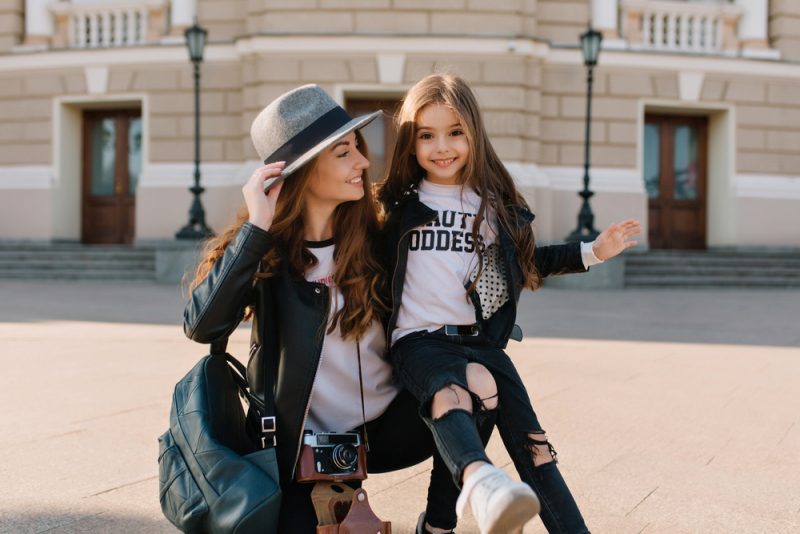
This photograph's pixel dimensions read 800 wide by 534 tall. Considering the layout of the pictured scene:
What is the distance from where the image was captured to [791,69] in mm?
14523

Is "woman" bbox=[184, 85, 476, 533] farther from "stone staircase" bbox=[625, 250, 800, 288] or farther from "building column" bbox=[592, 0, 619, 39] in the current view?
"building column" bbox=[592, 0, 619, 39]

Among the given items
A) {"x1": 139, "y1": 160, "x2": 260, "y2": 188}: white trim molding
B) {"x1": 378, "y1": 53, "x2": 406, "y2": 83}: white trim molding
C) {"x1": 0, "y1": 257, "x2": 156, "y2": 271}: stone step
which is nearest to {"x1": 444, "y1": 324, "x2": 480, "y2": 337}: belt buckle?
{"x1": 0, "y1": 257, "x2": 156, "y2": 271}: stone step

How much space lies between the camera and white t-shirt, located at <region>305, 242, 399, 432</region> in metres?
2.15

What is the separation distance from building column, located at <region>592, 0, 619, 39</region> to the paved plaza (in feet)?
27.6

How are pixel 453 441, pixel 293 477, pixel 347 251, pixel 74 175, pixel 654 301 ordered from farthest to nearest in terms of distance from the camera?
pixel 74 175 → pixel 654 301 → pixel 347 251 → pixel 293 477 → pixel 453 441

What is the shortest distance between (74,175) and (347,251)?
48.5 feet

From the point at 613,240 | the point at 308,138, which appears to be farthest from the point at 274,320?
the point at 613,240

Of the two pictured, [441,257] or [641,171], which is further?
[641,171]

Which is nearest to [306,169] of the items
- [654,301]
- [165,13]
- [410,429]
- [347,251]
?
[347,251]

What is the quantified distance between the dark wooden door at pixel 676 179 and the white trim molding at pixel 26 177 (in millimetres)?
12261

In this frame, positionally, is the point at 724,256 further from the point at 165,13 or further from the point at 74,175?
the point at 74,175

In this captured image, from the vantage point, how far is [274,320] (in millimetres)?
2055

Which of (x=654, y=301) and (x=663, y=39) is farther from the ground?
(x=663, y=39)

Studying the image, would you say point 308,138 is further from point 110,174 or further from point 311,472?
point 110,174
